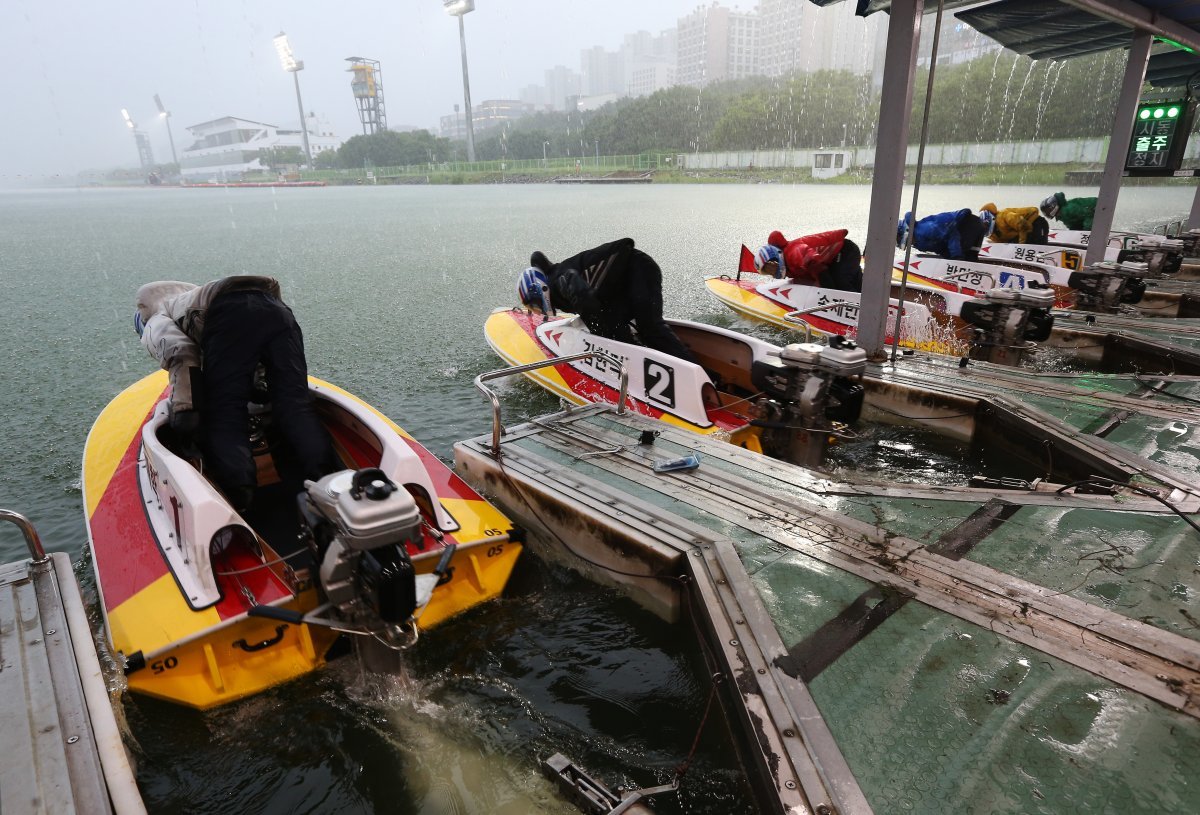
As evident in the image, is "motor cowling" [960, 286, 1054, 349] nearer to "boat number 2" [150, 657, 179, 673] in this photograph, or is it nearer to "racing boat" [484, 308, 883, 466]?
"racing boat" [484, 308, 883, 466]

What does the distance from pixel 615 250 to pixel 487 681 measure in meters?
4.36

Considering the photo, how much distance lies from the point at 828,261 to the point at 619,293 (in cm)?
489

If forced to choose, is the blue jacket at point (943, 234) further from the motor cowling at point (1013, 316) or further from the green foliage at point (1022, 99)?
the green foliage at point (1022, 99)

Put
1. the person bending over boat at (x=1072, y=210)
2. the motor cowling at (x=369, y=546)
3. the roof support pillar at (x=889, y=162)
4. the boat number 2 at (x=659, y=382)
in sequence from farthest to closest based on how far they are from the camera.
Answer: the person bending over boat at (x=1072, y=210), the roof support pillar at (x=889, y=162), the boat number 2 at (x=659, y=382), the motor cowling at (x=369, y=546)

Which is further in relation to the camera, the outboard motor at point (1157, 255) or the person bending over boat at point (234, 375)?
the outboard motor at point (1157, 255)

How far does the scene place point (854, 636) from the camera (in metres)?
3.02

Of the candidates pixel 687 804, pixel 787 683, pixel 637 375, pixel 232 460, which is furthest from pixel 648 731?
pixel 637 375

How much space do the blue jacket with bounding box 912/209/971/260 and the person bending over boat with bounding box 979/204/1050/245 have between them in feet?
6.87

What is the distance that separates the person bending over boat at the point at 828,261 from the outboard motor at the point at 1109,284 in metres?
3.49

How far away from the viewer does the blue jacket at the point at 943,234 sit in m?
12.5

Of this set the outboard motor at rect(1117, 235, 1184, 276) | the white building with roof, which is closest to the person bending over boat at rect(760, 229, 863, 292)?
the outboard motor at rect(1117, 235, 1184, 276)

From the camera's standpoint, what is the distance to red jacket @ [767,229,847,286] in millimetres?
10109

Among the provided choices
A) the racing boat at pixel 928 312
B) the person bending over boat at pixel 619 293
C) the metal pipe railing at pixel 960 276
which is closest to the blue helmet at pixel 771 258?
the racing boat at pixel 928 312

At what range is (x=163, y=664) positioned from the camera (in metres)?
3.14
